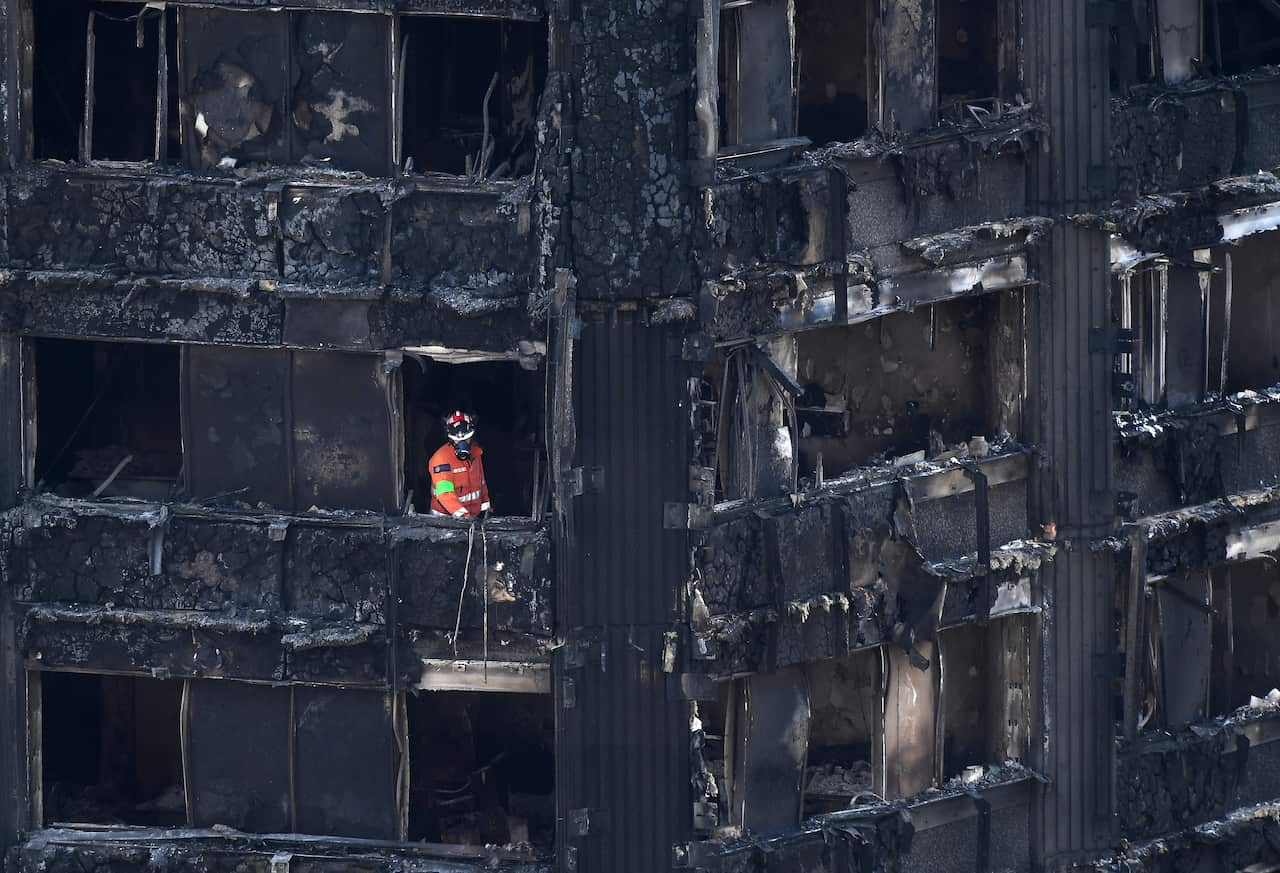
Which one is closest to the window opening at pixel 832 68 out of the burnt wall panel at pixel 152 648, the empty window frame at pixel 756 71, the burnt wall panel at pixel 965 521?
the empty window frame at pixel 756 71

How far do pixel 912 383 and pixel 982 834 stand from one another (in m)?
4.34

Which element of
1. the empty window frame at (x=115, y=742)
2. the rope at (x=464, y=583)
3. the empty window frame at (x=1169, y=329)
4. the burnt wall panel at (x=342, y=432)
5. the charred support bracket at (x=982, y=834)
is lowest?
the charred support bracket at (x=982, y=834)

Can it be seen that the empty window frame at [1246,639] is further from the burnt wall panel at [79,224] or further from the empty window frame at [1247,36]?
the burnt wall panel at [79,224]

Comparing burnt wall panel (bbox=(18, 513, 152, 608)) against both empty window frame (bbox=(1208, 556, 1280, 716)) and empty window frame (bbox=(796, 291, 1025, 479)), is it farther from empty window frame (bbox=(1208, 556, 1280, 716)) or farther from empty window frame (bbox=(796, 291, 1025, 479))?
empty window frame (bbox=(1208, 556, 1280, 716))

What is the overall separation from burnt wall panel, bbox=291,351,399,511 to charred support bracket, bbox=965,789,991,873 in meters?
6.19

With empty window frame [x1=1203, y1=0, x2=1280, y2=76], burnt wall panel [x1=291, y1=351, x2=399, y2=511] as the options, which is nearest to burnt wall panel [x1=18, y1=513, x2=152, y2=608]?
burnt wall panel [x1=291, y1=351, x2=399, y2=511]

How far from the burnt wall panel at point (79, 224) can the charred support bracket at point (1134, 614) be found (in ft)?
31.8

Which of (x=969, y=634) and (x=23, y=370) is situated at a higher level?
(x=23, y=370)

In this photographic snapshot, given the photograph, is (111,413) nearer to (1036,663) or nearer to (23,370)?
(23,370)

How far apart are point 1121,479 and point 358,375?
7642 mm

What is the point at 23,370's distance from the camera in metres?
19.5

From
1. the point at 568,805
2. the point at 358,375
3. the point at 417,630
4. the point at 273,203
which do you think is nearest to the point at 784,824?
the point at 568,805

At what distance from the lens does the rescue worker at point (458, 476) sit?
19.2 metres

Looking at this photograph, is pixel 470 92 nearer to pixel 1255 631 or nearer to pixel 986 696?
pixel 986 696
